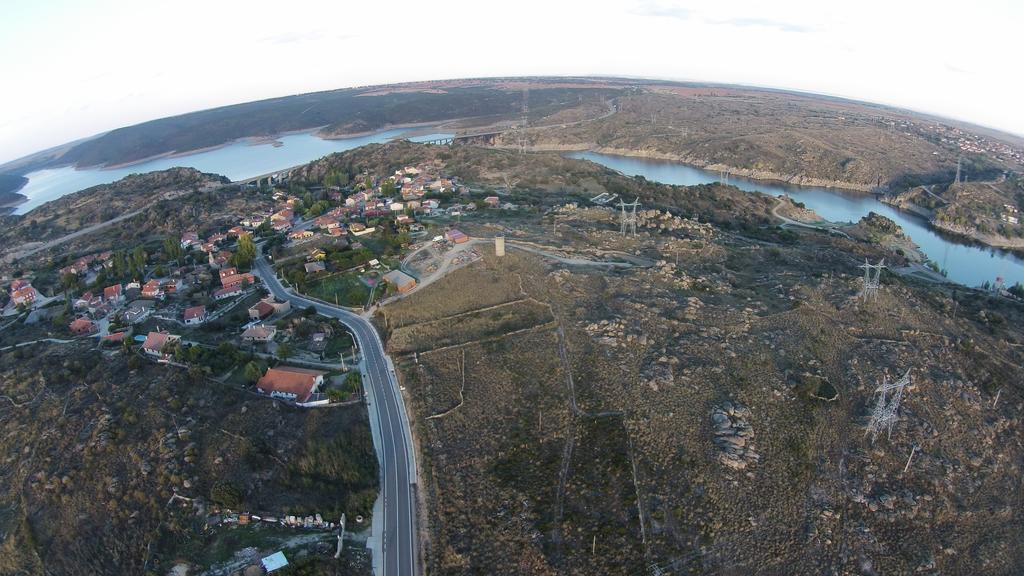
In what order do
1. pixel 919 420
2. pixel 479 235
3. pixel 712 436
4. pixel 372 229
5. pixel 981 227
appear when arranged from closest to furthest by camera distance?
1. pixel 712 436
2. pixel 919 420
3. pixel 479 235
4. pixel 372 229
5. pixel 981 227

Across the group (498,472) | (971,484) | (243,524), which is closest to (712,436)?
(498,472)

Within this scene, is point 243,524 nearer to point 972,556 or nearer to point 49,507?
point 49,507

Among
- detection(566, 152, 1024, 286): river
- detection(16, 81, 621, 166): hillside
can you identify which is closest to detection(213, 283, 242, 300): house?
detection(566, 152, 1024, 286): river

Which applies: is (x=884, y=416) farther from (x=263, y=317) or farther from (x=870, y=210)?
(x=870, y=210)

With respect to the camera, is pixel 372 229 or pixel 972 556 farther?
pixel 372 229

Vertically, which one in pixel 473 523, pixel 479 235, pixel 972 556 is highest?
pixel 479 235

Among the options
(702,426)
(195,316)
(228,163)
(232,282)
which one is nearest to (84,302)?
(232,282)
